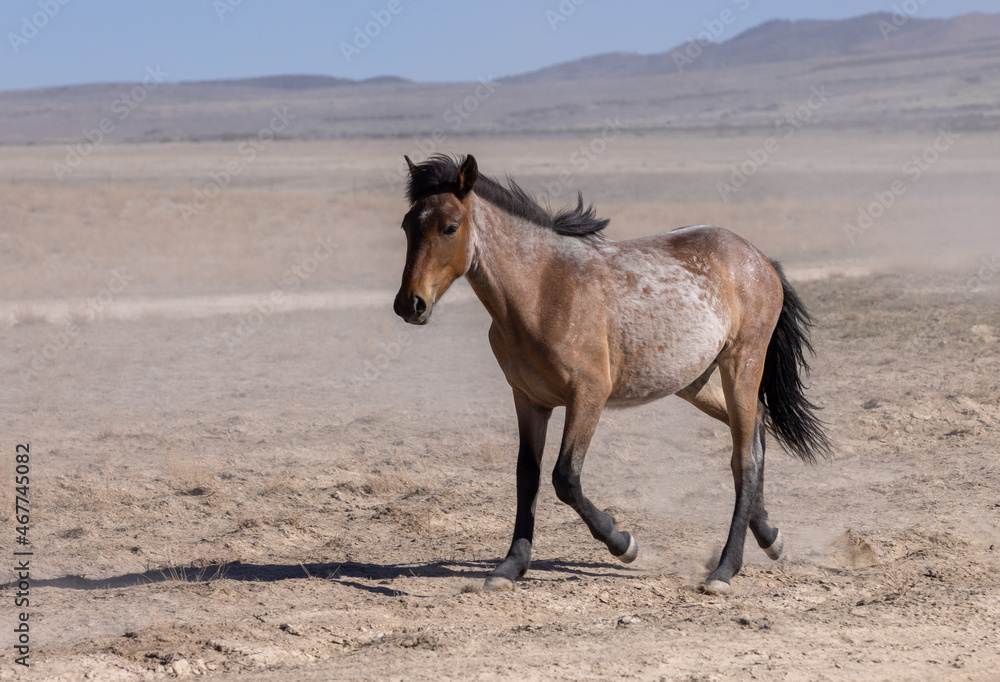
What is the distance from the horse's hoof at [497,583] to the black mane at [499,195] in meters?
1.99

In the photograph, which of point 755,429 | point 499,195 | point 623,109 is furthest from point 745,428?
point 623,109

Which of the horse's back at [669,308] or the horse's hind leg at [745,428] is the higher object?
the horse's back at [669,308]

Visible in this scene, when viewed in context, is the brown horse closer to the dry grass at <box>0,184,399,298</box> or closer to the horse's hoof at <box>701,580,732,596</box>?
the horse's hoof at <box>701,580,732,596</box>

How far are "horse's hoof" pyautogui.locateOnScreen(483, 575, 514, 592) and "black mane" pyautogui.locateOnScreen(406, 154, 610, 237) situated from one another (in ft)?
6.54

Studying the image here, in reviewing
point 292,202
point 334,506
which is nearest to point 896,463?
point 334,506

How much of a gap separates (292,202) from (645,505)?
2487 centimetres

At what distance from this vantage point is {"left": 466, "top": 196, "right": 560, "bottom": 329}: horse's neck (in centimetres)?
514

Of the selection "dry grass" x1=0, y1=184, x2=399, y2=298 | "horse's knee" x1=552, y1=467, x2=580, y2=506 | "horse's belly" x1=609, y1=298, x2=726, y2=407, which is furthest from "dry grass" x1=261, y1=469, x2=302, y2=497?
"dry grass" x1=0, y1=184, x2=399, y2=298

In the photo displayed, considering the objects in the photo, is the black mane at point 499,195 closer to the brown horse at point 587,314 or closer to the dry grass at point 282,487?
the brown horse at point 587,314

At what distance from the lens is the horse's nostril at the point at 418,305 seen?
4668 millimetres

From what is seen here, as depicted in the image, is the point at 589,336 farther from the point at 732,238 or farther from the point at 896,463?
the point at 896,463

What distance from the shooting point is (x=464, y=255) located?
197 inches

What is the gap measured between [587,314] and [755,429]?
1464 millimetres

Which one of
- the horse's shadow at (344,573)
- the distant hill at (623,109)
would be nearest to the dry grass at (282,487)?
the horse's shadow at (344,573)
